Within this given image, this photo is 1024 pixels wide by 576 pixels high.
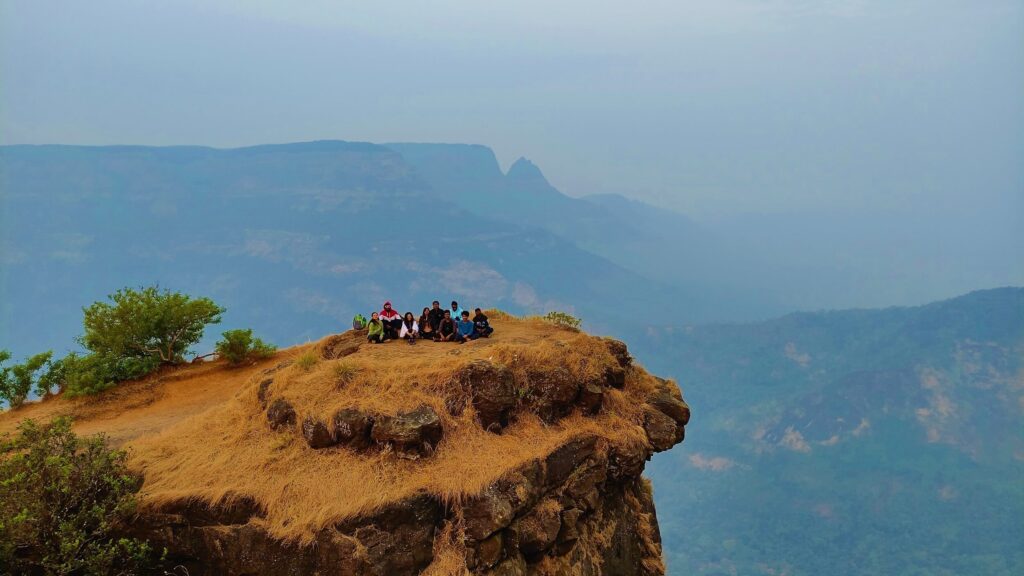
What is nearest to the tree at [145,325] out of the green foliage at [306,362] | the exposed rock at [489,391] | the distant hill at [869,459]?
the green foliage at [306,362]

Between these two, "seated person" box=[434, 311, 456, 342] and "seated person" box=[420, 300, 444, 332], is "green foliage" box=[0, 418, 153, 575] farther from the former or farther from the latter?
"seated person" box=[420, 300, 444, 332]

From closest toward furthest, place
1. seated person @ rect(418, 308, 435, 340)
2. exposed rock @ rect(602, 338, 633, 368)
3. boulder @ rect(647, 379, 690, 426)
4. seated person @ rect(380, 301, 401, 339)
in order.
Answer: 1. boulder @ rect(647, 379, 690, 426)
2. exposed rock @ rect(602, 338, 633, 368)
3. seated person @ rect(380, 301, 401, 339)
4. seated person @ rect(418, 308, 435, 340)

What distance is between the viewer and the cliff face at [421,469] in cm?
1515

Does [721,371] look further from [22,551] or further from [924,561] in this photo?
[22,551]

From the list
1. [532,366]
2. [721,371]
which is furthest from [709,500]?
[532,366]

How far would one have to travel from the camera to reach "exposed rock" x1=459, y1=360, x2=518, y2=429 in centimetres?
1788

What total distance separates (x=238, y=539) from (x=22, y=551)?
5.47 meters

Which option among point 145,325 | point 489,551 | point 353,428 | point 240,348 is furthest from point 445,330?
point 145,325

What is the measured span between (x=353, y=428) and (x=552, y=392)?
236 inches

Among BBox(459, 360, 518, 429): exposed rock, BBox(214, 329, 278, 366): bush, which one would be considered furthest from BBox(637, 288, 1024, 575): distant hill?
BBox(459, 360, 518, 429): exposed rock

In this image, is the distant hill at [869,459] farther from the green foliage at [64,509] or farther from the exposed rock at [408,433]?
the green foliage at [64,509]

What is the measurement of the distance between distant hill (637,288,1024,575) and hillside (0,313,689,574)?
10544cm

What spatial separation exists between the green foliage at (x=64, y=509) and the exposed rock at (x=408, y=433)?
627cm

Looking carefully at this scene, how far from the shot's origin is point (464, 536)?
15203 mm
